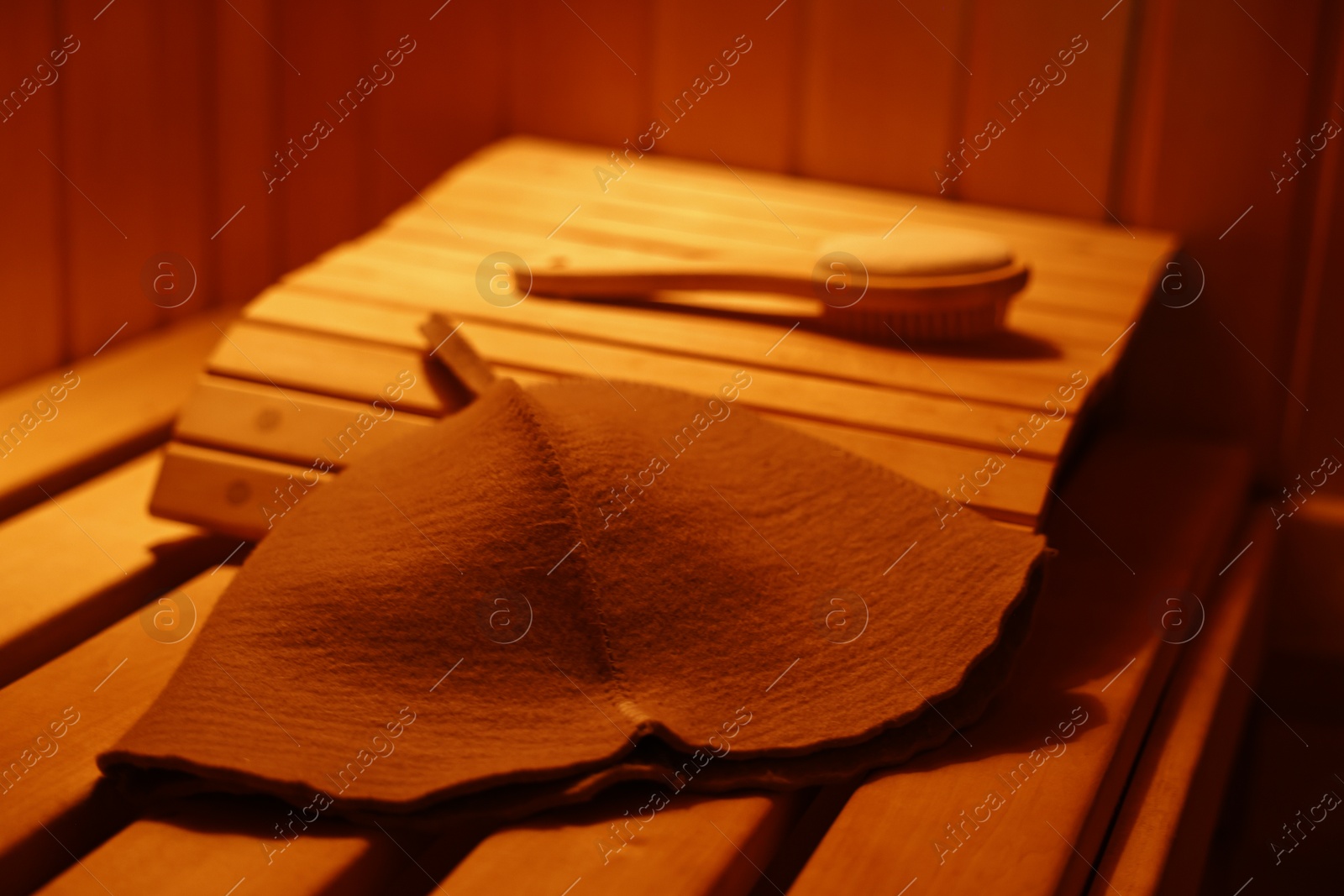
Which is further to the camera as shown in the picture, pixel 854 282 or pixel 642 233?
pixel 642 233

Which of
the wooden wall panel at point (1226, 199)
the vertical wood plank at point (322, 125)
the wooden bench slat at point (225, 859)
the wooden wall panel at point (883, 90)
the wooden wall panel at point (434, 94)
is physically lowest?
the wooden bench slat at point (225, 859)

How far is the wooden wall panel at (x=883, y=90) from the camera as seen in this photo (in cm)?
178

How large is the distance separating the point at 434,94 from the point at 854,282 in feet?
2.95

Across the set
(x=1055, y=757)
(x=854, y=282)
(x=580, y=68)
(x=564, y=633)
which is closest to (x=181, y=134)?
(x=580, y=68)

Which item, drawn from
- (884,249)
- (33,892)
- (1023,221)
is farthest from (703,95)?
A: (33,892)

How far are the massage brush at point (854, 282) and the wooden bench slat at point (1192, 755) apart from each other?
374 millimetres

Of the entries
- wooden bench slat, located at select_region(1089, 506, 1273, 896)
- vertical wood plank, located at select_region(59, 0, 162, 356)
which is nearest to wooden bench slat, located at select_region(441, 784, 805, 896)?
wooden bench slat, located at select_region(1089, 506, 1273, 896)

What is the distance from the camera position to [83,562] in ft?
4.45

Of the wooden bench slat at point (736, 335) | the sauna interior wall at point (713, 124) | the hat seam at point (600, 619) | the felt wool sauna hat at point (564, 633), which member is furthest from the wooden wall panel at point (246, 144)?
the hat seam at point (600, 619)

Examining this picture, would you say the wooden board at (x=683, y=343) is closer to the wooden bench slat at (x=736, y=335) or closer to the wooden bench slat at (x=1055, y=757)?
the wooden bench slat at (x=736, y=335)

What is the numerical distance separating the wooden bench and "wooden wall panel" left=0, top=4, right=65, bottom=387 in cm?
11

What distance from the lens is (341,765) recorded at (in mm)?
931

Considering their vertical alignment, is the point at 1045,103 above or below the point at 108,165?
below

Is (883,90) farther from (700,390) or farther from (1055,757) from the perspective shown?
(1055,757)
